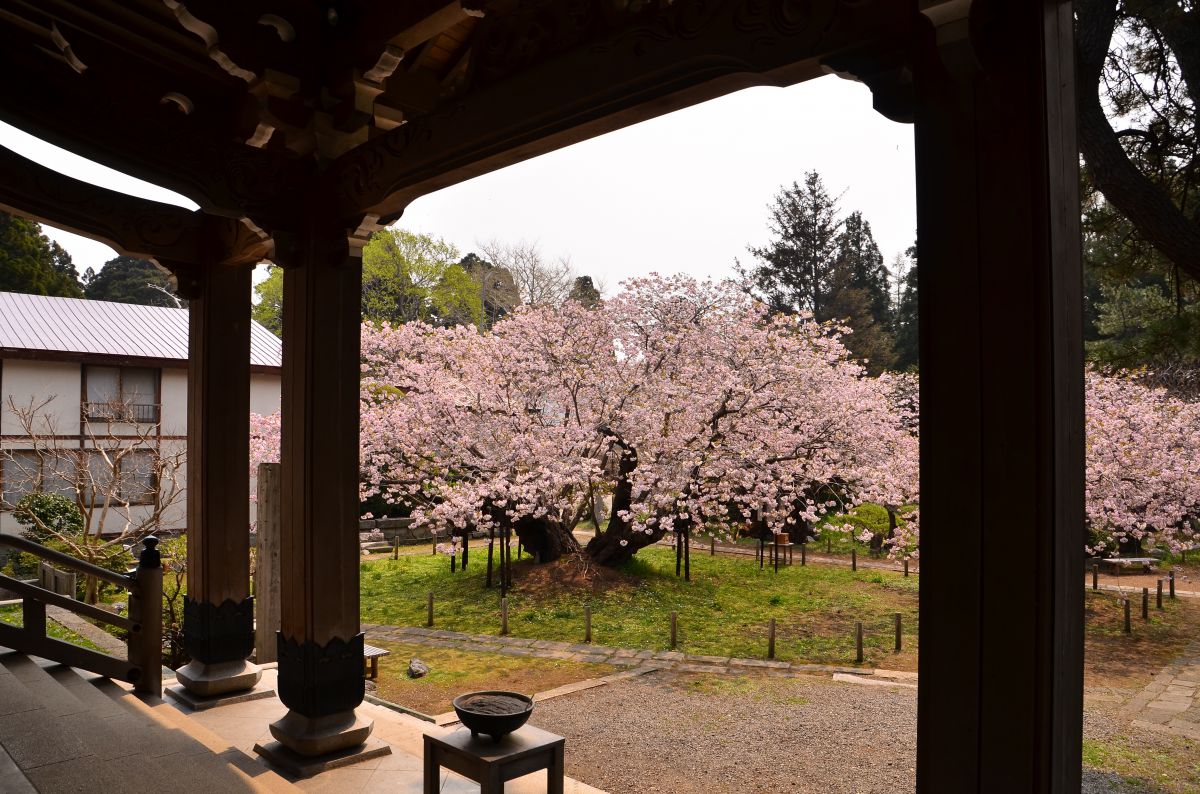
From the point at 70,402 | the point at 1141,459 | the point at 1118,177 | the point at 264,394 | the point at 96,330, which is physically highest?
the point at 96,330

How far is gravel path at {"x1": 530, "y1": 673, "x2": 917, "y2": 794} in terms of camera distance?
5129 mm

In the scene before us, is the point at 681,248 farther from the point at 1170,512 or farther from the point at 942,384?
the point at 942,384

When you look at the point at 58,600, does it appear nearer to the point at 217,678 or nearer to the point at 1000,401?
the point at 217,678

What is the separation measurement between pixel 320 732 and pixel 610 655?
5011mm

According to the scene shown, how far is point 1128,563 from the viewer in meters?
10.8

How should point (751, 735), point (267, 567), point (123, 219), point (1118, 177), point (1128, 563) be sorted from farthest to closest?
1. point (1128, 563)
2. point (751, 735)
3. point (267, 567)
4. point (123, 219)
5. point (1118, 177)

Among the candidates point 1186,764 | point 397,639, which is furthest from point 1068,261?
point 397,639

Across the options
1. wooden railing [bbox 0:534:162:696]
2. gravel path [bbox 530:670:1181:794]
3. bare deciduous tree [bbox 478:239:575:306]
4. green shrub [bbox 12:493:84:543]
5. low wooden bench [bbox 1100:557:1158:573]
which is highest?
bare deciduous tree [bbox 478:239:575:306]

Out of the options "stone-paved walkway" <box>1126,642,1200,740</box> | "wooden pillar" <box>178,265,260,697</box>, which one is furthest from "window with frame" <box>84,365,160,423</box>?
"stone-paved walkway" <box>1126,642,1200,740</box>

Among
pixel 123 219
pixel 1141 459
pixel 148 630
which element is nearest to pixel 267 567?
pixel 148 630

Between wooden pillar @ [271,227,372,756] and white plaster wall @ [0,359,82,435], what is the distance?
988 centimetres

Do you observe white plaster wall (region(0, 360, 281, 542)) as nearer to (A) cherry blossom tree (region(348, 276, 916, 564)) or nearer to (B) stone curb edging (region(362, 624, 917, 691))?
(A) cherry blossom tree (region(348, 276, 916, 564))

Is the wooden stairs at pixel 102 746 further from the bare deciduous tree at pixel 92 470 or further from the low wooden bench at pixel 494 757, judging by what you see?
the bare deciduous tree at pixel 92 470

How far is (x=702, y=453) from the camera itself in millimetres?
10227
